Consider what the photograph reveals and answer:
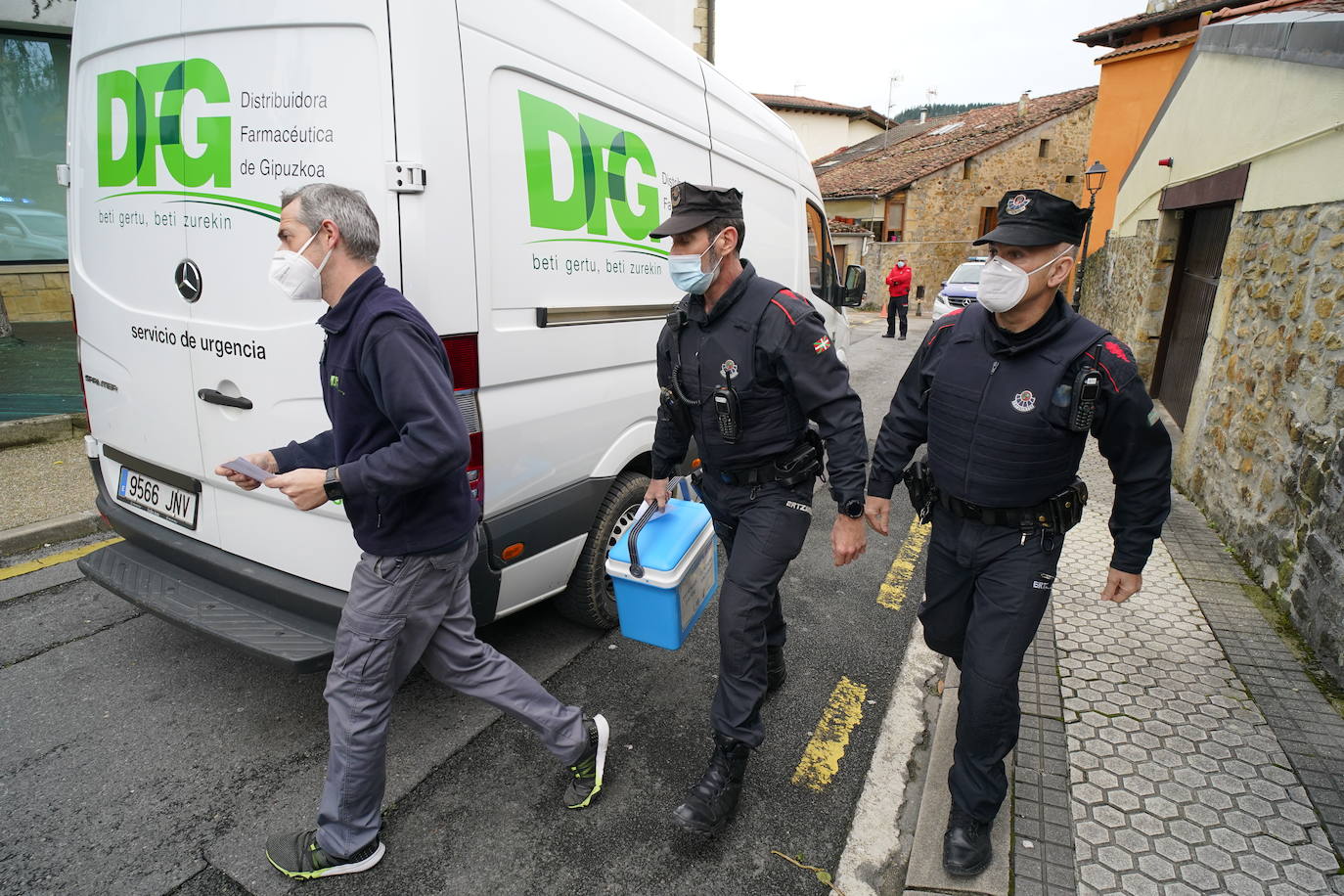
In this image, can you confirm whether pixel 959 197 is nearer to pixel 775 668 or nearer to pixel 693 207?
pixel 775 668

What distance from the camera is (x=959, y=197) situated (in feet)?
85.3

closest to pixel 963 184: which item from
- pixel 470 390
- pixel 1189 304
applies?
pixel 1189 304

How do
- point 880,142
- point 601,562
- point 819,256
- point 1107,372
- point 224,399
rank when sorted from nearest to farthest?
point 1107,372
point 224,399
point 601,562
point 819,256
point 880,142

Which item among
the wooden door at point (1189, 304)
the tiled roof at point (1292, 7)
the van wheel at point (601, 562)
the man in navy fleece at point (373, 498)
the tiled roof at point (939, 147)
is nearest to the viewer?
the man in navy fleece at point (373, 498)

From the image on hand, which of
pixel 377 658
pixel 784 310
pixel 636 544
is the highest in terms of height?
pixel 784 310

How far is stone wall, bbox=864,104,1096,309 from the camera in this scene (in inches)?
1009

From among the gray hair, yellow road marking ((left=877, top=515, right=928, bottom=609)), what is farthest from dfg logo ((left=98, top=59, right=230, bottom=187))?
yellow road marking ((left=877, top=515, right=928, bottom=609))

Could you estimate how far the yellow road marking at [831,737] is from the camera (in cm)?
257

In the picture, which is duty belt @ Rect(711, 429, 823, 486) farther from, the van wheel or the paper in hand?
the paper in hand

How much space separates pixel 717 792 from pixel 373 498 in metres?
1.40

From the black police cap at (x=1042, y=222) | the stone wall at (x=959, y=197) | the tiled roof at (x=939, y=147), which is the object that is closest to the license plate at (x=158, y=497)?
the black police cap at (x=1042, y=222)

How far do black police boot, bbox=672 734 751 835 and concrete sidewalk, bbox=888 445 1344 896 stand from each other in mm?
546

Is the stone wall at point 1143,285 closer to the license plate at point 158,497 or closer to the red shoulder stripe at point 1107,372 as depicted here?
the red shoulder stripe at point 1107,372

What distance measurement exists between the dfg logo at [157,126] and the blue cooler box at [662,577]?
1816mm
